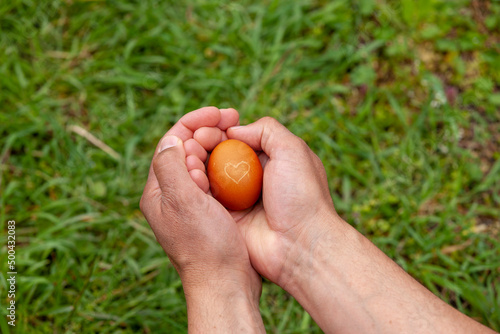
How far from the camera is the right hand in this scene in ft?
7.62

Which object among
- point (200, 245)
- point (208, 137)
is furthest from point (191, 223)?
point (208, 137)

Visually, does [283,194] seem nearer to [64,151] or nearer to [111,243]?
[111,243]

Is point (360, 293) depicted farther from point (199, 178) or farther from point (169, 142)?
point (169, 142)

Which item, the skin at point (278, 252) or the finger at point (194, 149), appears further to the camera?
the finger at point (194, 149)

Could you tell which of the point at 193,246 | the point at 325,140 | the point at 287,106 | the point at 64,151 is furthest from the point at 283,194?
the point at 64,151

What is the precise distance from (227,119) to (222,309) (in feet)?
3.67

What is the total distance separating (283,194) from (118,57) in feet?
7.37

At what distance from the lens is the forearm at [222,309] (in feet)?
6.77

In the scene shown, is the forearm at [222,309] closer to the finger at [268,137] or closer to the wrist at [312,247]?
the wrist at [312,247]

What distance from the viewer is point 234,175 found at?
2.38m

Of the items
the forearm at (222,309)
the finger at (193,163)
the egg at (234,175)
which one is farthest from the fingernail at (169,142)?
the forearm at (222,309)

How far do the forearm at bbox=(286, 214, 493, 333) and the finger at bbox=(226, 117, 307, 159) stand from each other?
0.51 m

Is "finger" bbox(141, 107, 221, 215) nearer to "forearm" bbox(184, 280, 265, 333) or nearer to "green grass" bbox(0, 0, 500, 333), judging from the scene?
"forearm" bbox(184, 280, 265, 333)

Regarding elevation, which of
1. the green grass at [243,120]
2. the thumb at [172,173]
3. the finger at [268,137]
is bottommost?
the green grass at [243,120]
